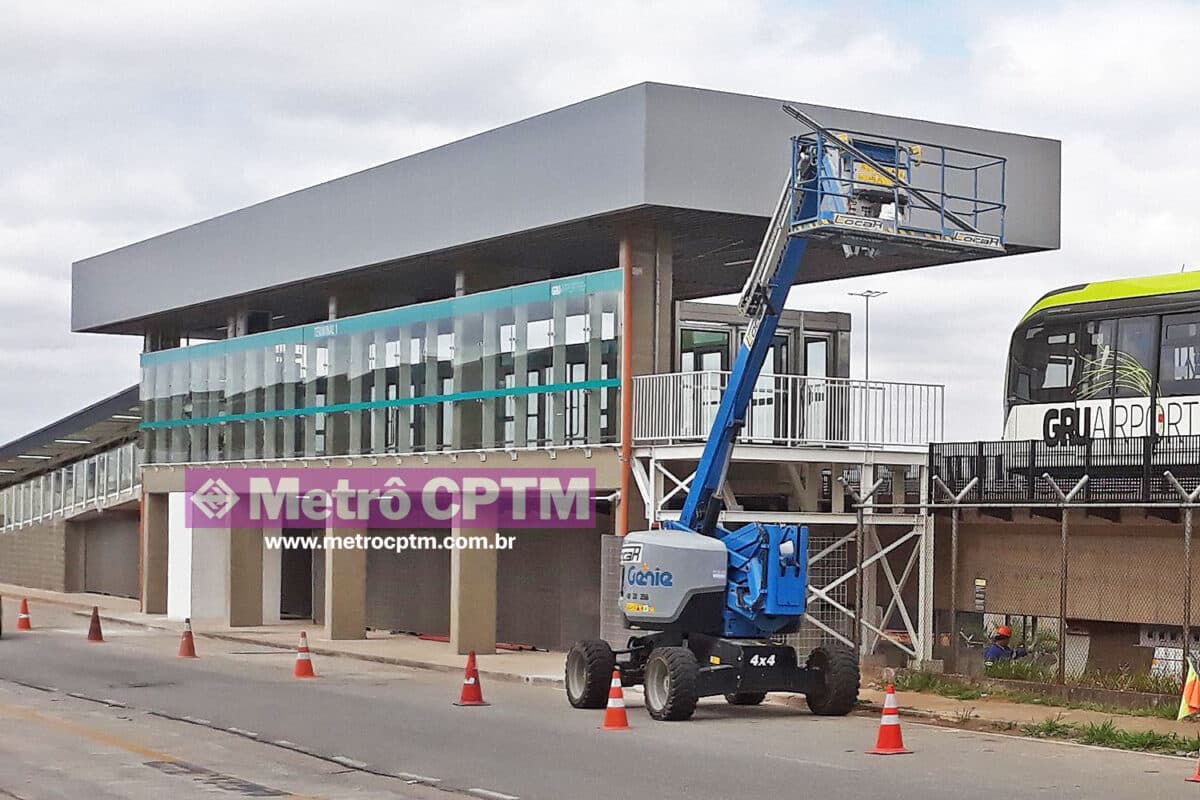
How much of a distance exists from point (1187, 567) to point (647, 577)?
21.0ft

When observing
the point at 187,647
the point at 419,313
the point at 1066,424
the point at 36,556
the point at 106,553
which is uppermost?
the point at 419,313

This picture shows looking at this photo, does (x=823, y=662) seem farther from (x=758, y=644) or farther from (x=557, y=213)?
(x=557, y=213)

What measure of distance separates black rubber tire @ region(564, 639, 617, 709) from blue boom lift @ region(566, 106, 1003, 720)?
2cm

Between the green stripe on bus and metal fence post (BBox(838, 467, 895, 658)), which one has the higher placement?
the green stripe on bus

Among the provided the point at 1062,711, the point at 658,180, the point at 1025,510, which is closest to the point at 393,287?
the point at 658,180

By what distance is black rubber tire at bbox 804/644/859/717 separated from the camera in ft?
68.9

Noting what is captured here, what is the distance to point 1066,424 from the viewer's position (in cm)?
2711

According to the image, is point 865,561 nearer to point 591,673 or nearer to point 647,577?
point 647,577

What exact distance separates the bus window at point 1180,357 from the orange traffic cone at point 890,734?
993 centimetres

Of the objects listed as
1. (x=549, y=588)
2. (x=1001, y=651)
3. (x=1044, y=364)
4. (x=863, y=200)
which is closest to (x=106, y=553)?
(x=549, y=588)

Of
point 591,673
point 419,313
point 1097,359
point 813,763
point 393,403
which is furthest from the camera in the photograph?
point 393,403

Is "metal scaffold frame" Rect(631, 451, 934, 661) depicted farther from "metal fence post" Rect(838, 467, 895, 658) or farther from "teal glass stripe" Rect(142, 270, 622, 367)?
"teal glass stripe" Rect(142, 270, 622, 367)

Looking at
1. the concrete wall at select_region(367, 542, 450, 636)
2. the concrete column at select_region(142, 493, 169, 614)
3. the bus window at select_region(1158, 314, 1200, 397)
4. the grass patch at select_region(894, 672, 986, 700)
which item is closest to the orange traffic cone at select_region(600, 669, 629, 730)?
the grass patch at select_region(894, 672, 986, 700)

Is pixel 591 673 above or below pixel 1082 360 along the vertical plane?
below
